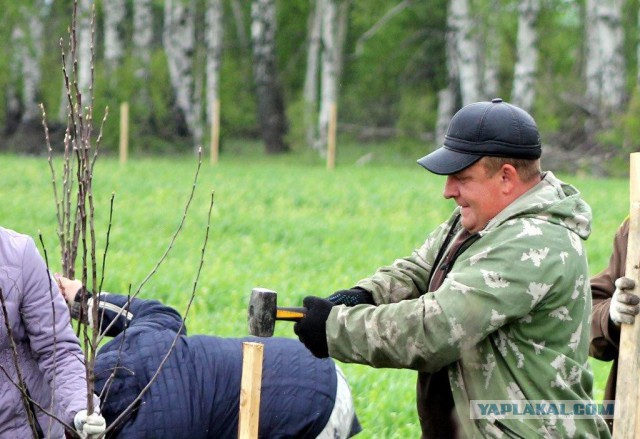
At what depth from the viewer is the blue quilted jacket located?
4070mm

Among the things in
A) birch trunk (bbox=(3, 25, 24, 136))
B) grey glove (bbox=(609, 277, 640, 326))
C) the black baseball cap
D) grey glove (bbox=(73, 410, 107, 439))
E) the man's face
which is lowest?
birch trunk (bbox=(3, 25, 24, 136))

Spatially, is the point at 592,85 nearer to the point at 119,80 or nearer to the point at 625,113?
the point at 625,113

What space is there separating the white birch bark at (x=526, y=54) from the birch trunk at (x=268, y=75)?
862cm

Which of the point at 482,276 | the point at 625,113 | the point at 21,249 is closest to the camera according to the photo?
the point at 482,276

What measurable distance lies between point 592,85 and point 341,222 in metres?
14.0

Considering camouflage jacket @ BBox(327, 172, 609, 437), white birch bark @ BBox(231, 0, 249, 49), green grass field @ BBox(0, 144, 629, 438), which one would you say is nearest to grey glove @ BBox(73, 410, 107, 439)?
camouflage jacket @ BBox(327, 172, 609, 437)

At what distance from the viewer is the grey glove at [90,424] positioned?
3.38 meters

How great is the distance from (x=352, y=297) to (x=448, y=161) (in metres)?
0.57

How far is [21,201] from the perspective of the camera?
14.9 m

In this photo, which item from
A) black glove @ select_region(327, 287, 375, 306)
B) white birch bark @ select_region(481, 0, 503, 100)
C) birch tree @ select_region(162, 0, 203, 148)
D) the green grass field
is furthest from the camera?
birch tree @ select_region(162, 0, 203, 148)

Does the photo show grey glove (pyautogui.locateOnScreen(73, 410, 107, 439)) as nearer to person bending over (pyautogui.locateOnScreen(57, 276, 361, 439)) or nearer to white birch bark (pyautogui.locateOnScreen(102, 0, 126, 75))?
person bending over (pyautogui.locateOnScreen(57, 276, 361, 439))

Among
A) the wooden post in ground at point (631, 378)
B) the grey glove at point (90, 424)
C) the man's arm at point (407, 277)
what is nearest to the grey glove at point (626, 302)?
the wooden post in ground at point (631, 378)

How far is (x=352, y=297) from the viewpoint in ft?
12.0

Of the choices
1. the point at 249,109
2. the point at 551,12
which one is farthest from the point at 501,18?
the point at 249,109
